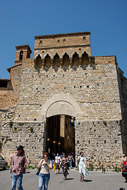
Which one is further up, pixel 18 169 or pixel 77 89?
pixel 77 89

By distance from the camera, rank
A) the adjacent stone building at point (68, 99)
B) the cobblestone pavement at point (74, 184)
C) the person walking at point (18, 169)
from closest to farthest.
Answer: the person walking at point (18, 169), the cobblestone pavement at point (74, 184), the adjacent stone building at point (68, 99)

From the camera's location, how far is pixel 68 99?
1380 cm

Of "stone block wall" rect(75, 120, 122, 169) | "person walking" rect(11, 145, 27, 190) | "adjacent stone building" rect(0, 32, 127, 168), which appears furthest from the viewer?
"adjacent stone building" rect(0, 32, 127, 168)

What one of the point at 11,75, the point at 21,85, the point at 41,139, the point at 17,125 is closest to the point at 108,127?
the point at 41,139

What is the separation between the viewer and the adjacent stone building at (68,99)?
12461 millimetres

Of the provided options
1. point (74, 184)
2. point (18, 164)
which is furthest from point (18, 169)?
Result: point (74, 184)

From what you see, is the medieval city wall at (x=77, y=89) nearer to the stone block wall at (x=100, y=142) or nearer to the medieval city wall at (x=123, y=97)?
the stone block wall at (x=100, y=142)

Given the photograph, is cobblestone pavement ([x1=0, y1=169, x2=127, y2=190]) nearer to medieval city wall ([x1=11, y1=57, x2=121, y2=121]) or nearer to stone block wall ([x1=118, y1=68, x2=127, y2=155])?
medieval city wall ([x1=11, y1=57, x2=121, y2=121])

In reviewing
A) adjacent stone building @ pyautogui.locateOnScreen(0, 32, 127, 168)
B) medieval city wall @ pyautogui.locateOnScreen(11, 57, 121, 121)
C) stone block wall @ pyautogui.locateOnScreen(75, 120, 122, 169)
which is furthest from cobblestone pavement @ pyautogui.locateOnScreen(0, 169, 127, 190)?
medieval city wall @ pyautogui.locateOnScreen(11, 57, 121, 121)

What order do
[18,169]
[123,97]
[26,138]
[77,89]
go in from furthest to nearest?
[123,97]
[77,89]
[26,138]
[18,169]

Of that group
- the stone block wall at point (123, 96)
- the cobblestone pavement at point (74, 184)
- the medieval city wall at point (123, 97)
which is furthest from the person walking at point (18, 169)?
the stone block wall at point (123, 96)

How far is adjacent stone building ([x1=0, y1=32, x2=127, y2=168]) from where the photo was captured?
1246 cm

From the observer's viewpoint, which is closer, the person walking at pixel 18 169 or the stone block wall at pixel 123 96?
the person walking at pixel 18 169

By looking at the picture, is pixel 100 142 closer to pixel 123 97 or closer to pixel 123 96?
pixel 123 97
